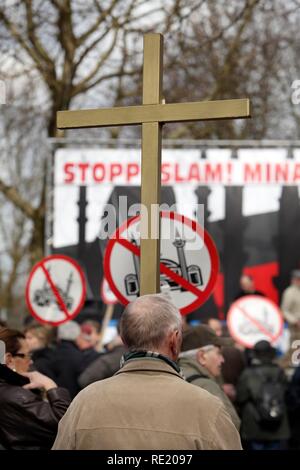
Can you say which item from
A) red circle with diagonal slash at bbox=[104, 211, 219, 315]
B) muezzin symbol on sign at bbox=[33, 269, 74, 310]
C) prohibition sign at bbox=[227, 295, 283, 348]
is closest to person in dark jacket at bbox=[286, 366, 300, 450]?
prohibition sign at bbox=[227, 295, 283, 348]

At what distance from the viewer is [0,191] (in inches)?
596

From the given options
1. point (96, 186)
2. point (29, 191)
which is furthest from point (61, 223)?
point (29, 191)

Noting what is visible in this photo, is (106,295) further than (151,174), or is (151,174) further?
(106,295)

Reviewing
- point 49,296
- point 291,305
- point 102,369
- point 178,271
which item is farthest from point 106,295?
point 178,271

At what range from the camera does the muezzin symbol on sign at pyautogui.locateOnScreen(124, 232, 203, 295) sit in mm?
5512

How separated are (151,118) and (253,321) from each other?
6793 millimetres

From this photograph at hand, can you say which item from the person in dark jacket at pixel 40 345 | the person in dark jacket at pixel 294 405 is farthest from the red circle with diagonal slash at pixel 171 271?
the person in dark jacket at pixel 294 405

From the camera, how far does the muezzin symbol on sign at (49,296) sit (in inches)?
381

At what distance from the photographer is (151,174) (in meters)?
4.60

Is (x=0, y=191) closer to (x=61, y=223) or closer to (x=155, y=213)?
(x=61, y=223)

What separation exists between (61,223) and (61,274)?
3.23 metres

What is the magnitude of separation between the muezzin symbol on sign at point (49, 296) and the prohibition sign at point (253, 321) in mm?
2130

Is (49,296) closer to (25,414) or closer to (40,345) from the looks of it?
(40,345)

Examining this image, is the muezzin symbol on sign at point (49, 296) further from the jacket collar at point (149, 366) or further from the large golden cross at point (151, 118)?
the jacket collar at point (149, 366)
